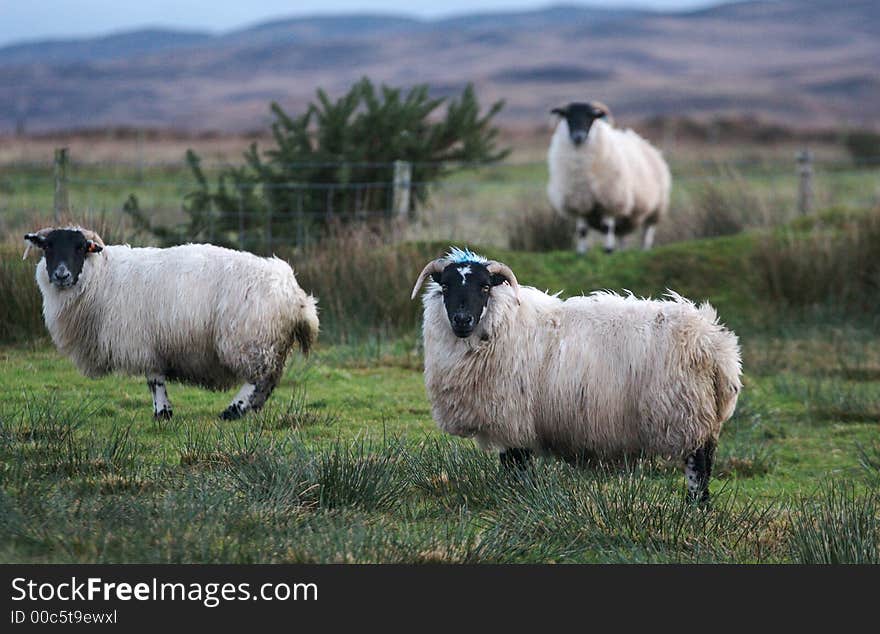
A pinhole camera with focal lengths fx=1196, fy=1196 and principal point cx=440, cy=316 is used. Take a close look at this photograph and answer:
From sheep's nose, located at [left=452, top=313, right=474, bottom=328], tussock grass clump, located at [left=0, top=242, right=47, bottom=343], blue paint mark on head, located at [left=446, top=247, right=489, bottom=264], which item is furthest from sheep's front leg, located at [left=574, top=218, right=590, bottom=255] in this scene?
sheep's nose, located at [left=452, top=313, right=474, bottom=328]

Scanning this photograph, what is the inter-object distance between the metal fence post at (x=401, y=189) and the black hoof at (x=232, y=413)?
257 inches

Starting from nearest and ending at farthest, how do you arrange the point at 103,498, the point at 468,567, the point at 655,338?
the point at 468,567
the point at 103,498
the point at 655,338

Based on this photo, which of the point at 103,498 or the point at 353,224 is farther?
the point at 353,224

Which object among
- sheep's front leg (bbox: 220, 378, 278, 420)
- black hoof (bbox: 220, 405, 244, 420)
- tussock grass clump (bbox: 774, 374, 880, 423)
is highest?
sheep's front leg (bbox: 220, 378, 278, 420)

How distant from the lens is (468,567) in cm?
505

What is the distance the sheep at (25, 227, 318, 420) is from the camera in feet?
25.8

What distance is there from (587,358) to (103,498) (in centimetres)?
263

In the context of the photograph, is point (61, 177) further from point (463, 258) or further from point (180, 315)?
point (463, 258)

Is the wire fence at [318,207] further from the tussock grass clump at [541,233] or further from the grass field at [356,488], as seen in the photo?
the grass field at [356,488]

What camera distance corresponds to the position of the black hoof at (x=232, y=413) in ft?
25.8

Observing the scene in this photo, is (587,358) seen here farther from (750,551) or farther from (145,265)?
(145,265)

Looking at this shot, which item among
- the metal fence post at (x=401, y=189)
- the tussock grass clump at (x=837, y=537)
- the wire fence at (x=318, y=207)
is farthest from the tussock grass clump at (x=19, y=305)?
the metal fence post at (x=401, y=189)

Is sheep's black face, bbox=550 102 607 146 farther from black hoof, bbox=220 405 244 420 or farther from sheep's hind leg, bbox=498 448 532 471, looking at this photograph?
sheep's hind leg, bbox=498 448 532 471

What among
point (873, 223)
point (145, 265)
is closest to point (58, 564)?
point (145, 265)
